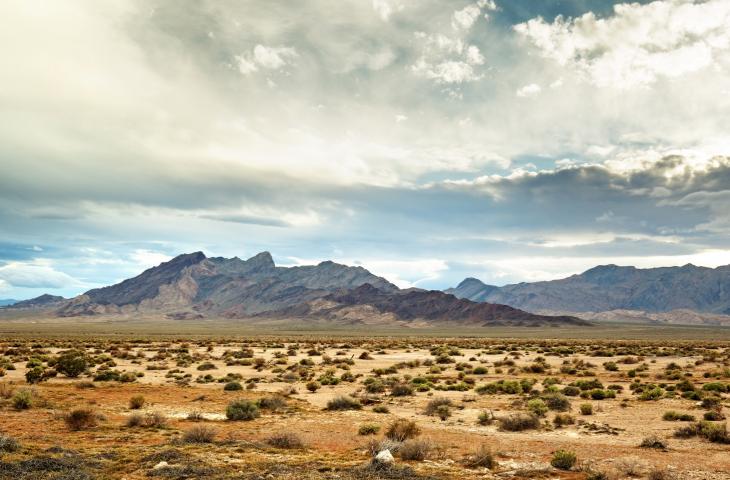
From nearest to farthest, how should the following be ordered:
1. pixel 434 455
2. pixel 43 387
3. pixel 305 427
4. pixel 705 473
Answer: pixel 705 473 → pixel 434 455 → pixel 305 427 → pixel 43 387

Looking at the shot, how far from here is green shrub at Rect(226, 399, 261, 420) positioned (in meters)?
21.4

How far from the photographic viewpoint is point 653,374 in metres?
37.4

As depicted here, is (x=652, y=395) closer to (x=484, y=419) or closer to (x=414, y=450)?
(x=484, y=419)

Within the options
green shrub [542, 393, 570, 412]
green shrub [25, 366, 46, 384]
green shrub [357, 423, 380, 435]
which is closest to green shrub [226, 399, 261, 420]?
green shrub [357, 423, 380, 435]

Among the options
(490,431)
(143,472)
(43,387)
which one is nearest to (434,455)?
(490,431)

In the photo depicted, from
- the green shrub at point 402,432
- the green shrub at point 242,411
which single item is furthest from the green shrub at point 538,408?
the green shrub at point 242,411

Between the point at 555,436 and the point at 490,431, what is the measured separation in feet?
7.79

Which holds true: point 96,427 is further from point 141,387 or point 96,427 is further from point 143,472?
point 141,387

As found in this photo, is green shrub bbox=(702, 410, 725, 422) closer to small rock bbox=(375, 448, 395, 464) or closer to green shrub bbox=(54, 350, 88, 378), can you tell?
small rock bbox=(375, 448, 395, 464)

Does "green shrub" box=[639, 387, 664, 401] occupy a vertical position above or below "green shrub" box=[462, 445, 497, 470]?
below

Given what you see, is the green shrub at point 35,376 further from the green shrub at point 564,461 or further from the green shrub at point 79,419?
the green shrub at point 564,461

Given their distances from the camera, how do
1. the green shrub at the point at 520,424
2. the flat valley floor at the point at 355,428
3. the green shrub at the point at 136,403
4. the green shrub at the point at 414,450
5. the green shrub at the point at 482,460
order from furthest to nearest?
1. the green shrub at the point at 136,403
2. the green shrub at the point at 520,424
3. the green shrub at the point at 414,450
4. the green shrub at the point at 482,460
5. the flat valley floor at the point at 355,428

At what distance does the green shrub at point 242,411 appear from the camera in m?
21.4

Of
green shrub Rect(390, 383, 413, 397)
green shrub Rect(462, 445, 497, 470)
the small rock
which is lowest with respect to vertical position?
green shrub Rect(390, 383, 413, 397)
